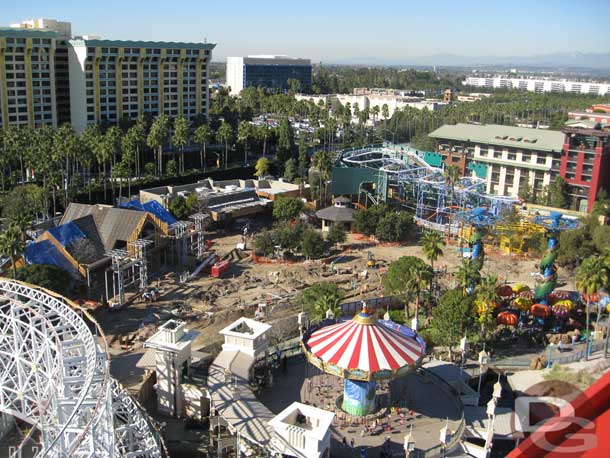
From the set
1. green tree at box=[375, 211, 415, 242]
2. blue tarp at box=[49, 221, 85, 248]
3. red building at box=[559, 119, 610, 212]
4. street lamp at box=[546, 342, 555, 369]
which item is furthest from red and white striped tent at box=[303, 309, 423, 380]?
red building at box=[559, 119, 610, 212]

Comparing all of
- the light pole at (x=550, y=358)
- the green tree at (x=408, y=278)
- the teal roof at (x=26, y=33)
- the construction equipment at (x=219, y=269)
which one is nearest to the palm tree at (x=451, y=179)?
the green tree at (x=408, y=278)

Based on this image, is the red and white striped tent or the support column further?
the support column

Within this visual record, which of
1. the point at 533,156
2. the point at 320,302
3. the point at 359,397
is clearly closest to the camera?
the point at 359,397

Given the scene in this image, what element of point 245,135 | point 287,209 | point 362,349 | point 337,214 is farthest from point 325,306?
point 245,135

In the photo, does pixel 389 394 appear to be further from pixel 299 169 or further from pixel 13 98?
pixel 13 98

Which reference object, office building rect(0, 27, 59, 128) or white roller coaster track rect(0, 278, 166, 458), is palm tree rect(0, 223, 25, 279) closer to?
white roller coaster track rect(0, 278, 166, 458)

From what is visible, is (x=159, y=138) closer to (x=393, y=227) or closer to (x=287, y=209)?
(x=287, y=209)

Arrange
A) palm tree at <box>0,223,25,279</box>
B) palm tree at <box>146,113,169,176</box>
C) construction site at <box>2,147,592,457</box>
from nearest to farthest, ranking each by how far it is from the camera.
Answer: construction site at <box>2,147,592,457</box>
palm tree at <box>0,223,25,279</box>
palm tree at <box>146,113,169,176</box>
